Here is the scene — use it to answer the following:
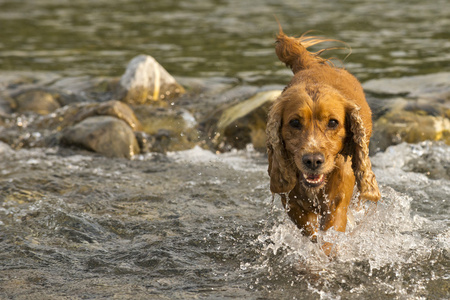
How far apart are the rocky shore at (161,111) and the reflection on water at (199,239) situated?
1.21m

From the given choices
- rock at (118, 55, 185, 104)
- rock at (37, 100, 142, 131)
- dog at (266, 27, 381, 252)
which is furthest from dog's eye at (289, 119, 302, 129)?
rock at (118, 55, 185, 104)

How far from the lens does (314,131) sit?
481 centimetres

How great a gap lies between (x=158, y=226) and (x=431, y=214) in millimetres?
2958

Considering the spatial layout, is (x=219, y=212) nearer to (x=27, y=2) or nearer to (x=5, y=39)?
(x=5, y=39)

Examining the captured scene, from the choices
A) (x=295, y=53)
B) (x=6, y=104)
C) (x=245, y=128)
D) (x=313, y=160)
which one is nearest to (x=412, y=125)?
(x=245, y=128)

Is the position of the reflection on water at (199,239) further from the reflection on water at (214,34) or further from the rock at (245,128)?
the reflection on water at (214,34)

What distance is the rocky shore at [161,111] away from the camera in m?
9.39

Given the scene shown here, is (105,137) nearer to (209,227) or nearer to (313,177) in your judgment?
(209,227)

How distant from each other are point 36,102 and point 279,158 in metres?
7.40

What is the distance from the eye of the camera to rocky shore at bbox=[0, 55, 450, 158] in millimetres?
9391

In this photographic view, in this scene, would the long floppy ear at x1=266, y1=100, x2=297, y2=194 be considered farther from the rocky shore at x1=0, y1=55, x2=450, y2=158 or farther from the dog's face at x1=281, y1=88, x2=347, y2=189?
the rocky shore at x1=0, y1=55, x2=450, y2=158

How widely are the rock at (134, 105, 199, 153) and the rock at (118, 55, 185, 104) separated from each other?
403mm

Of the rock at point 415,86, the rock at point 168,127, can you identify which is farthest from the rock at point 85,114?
the rock at point 415,86

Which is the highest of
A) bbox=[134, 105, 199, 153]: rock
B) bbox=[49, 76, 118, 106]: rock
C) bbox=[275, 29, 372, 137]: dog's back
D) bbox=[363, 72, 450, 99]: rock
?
bbox=[275, 29, 372, 137]: dog's back
